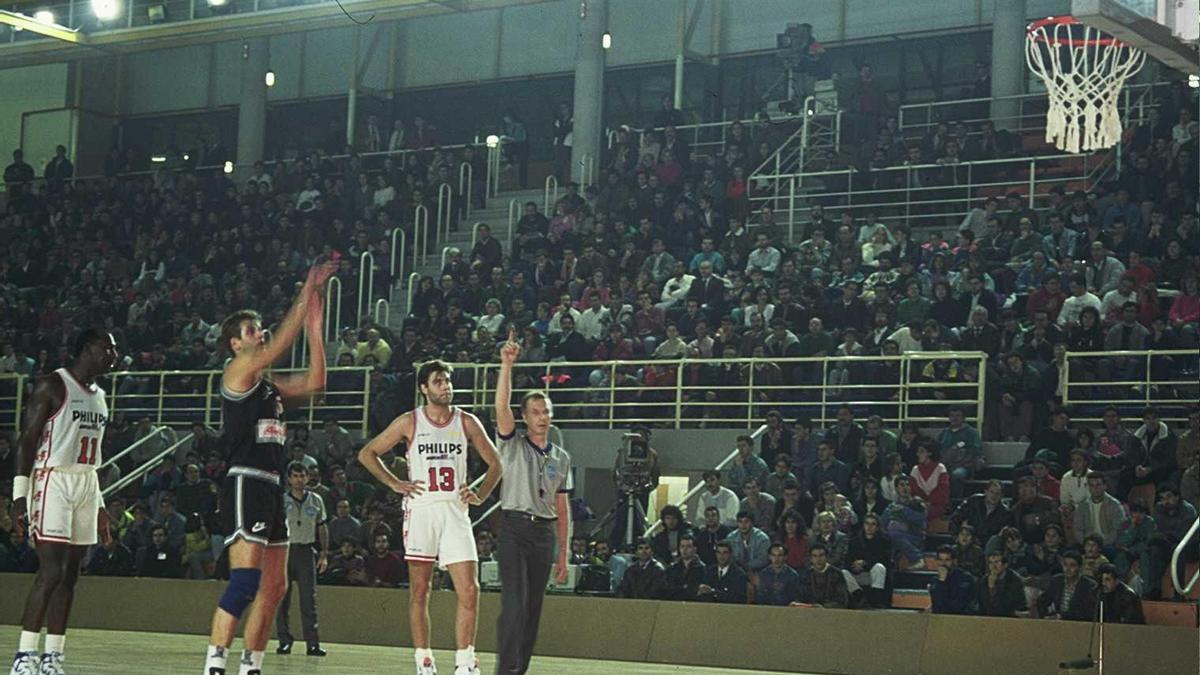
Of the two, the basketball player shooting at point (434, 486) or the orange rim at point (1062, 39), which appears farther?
the orange rim at point (1062, 39)

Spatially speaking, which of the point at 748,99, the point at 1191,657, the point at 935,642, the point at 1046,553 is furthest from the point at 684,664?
the point at 748,99

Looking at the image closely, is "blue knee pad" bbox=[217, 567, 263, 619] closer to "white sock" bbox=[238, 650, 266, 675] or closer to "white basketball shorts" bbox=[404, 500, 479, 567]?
"white sock" bbox=[238, 650, 266, 675]

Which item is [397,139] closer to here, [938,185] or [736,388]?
[938,185]

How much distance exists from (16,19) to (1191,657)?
72.3ft

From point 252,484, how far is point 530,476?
2.11m

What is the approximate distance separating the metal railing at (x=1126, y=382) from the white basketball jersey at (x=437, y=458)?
9.52m

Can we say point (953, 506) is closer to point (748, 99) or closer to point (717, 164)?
point (717, 164)

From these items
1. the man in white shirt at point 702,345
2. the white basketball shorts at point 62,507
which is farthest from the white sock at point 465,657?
the man in white shirt at point 702,345

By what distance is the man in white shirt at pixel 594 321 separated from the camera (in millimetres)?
23609

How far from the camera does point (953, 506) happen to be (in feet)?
62.2

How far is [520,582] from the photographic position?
1096cm

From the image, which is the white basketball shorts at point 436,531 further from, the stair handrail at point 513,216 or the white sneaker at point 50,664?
the stair handrail at point 513,216

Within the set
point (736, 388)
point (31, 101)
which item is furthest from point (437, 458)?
point (31, 101)

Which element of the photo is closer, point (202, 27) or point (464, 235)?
point (202, 27)
